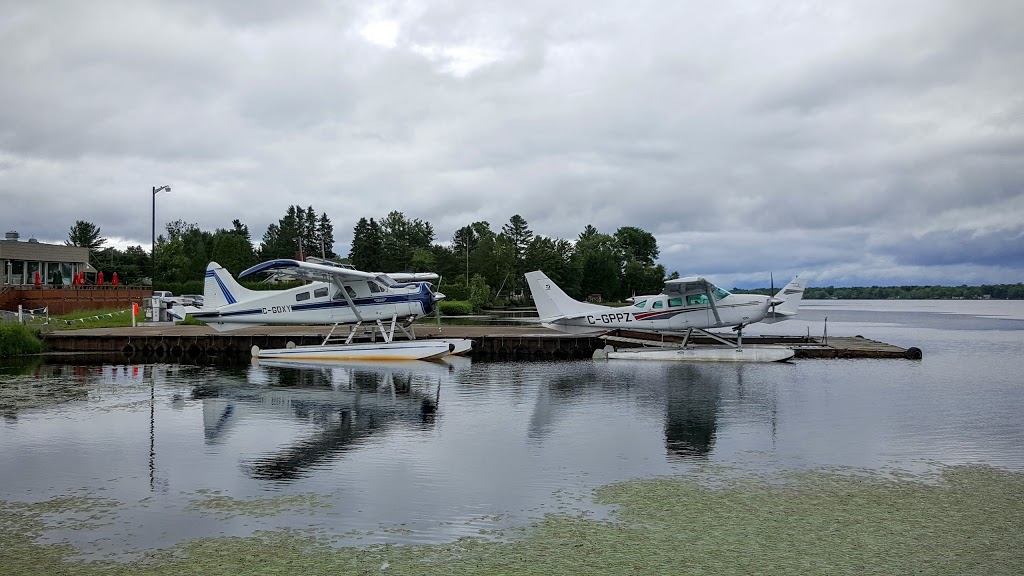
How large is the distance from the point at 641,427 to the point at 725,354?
1160 centimetres

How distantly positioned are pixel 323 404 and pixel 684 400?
7346mm

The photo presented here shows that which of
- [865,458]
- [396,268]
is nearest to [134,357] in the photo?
[865,458]

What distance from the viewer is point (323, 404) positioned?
1525 cm

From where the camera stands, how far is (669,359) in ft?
78.5

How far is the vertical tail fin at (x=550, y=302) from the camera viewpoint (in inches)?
988

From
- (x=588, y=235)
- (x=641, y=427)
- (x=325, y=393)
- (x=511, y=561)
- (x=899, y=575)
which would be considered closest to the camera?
(x=899, y=575)

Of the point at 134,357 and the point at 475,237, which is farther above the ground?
the point at 475,237

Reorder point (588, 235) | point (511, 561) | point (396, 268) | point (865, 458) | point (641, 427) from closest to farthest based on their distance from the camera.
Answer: point (511, 561)
point (865, 458)
point (641, 427)
point (396, 268)
point (588, 235)

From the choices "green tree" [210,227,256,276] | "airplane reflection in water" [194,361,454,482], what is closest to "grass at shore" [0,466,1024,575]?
"airplane reflection in water" [194,361,454,482]

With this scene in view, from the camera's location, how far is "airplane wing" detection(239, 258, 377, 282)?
20.6 metres

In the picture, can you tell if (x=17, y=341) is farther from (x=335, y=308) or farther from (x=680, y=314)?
(x=680, y=314)

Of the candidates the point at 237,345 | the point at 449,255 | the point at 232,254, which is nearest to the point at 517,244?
the point at 449,255

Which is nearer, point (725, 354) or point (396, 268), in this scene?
point (725, 354)

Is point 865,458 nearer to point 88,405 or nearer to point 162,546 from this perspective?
point 162,546
